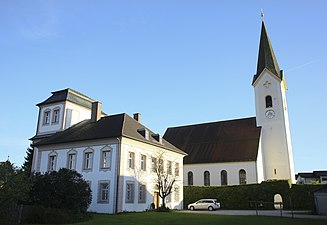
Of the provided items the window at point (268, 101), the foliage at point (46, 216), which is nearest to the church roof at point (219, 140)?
the window at point (268, 101)

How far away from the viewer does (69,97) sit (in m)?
37.6

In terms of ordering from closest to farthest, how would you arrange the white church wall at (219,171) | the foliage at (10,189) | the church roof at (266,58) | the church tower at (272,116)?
1. the foliage at (10,189)
2. the white church wall at (219,171)
3. the church tower at (272,116)
4. the church roof at (266,58)

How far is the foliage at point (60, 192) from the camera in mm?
21922

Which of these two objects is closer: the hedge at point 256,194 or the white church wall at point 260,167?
the hedge at point 256,194

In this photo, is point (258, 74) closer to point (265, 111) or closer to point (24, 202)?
point (265, 111)

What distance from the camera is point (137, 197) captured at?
96.5 ft

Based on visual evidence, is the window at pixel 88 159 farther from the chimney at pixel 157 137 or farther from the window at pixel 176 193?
the window at pixel 176 193

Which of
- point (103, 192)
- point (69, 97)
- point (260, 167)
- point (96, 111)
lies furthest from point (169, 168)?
point (260, 167)

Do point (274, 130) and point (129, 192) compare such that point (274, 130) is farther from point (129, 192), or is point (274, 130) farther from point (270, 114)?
point (129, 192)

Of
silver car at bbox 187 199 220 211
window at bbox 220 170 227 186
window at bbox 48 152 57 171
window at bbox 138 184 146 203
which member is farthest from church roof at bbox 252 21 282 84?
window at bbox 48 152 57 171

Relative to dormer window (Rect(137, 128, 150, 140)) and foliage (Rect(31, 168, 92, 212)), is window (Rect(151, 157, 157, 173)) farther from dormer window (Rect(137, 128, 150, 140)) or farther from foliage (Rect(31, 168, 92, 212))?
foliage (Rect(31, 168, 92, 212))

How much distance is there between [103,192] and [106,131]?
224 inches

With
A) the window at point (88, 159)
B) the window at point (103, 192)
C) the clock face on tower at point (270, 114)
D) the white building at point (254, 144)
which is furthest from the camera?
the clock face on tower at point (270, 114)

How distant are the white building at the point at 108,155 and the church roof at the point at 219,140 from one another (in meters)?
9.61
